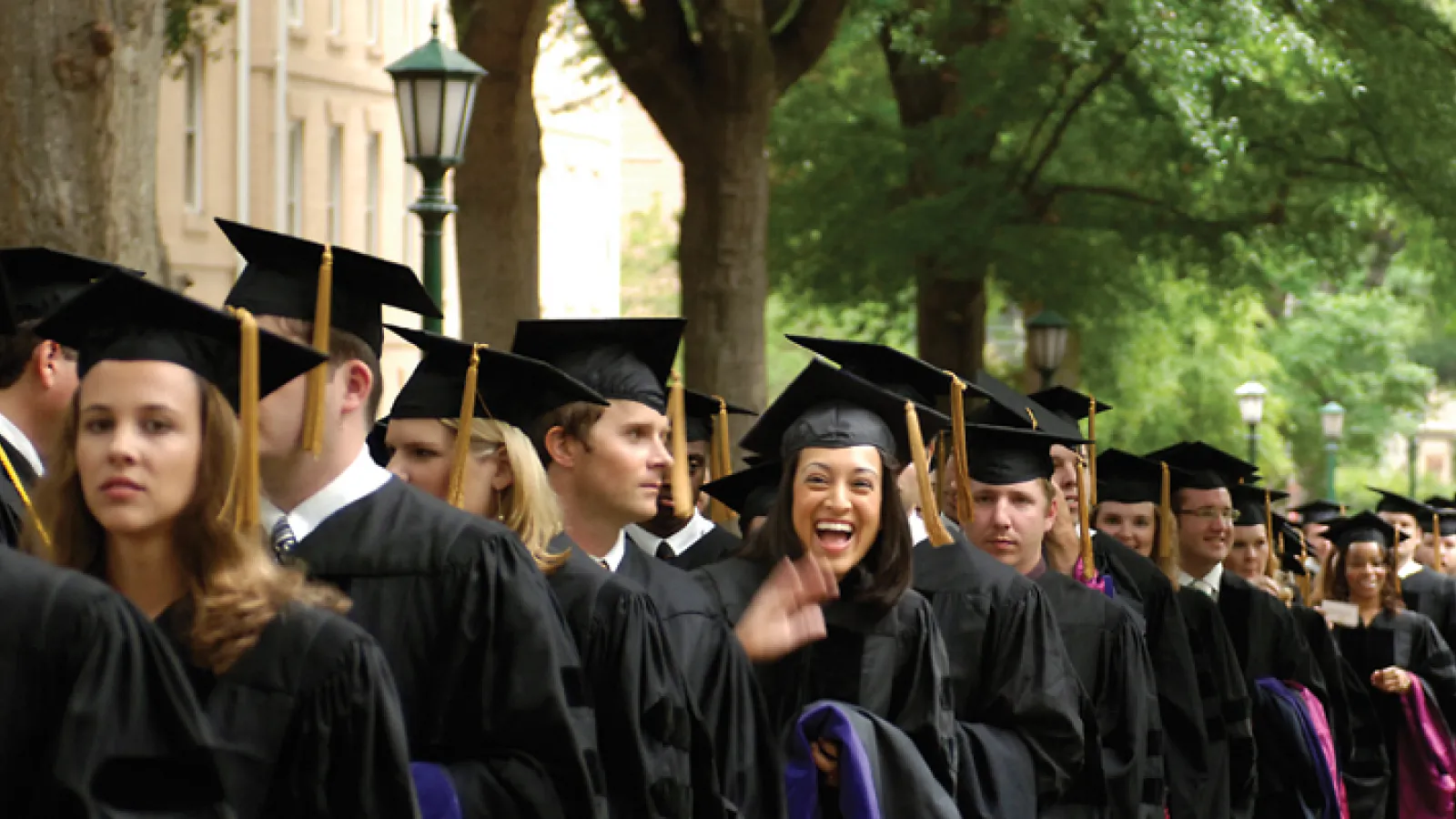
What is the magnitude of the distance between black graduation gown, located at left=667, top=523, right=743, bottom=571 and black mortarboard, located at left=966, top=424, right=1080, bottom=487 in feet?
2.83

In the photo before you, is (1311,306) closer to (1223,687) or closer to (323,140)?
(323,140)

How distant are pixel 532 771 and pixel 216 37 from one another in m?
26.0

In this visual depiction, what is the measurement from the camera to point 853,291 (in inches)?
909

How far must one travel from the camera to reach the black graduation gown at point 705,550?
8.22 m

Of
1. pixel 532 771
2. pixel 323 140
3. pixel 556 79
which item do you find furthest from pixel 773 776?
pixel 556 79

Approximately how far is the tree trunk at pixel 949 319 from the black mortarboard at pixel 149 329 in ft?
58.8

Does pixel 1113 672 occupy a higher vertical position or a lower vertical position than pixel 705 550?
lower

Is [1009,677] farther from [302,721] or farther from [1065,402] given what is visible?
[1065,402]

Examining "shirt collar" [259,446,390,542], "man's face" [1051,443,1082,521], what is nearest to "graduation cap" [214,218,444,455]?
"shirt collar" [259,446,390,542]

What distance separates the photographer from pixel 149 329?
4102mm

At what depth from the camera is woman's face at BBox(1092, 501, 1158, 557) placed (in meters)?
11.0

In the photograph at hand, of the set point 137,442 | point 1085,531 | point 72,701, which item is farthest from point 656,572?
point 1085,531

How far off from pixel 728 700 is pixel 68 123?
4.16 meters

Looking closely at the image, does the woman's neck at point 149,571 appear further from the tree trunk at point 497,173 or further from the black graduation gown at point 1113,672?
the tree trunk at point 497,173
